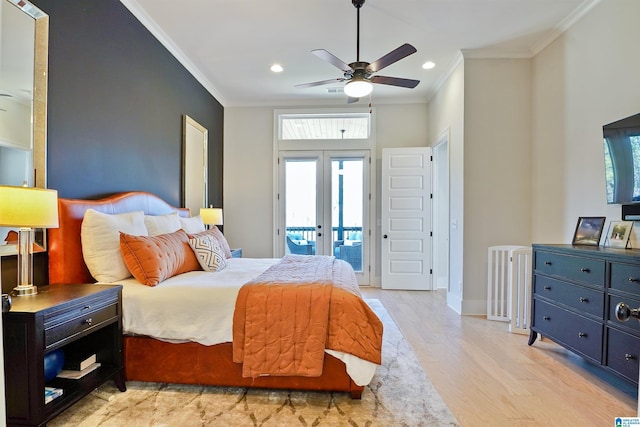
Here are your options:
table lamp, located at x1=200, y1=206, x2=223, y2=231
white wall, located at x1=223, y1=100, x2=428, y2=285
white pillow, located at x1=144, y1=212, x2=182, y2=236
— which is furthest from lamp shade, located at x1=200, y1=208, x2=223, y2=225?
white wall, located at x1=223, y1=100, x2=428, y2=285

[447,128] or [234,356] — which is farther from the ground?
[447,128]

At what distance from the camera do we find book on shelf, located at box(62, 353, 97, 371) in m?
1.97

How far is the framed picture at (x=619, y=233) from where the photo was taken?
250 cm

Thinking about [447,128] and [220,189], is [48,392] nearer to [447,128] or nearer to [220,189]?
[220,189]

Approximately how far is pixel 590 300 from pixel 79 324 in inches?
A: 131

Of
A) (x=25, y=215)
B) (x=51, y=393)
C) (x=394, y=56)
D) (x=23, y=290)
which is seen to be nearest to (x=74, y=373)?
(x=51, y=393)

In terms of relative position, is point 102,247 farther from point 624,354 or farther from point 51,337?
point 624,354

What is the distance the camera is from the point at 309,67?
4230 millimetres

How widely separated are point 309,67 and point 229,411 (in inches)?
152

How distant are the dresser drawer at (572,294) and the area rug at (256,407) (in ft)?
4.22

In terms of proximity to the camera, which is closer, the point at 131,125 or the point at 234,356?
the point at 234,356

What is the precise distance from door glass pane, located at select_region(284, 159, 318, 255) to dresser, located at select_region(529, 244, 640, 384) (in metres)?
3.36

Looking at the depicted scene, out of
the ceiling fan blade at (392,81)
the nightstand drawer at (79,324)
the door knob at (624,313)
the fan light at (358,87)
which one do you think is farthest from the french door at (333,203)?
the door knob at (624,313)

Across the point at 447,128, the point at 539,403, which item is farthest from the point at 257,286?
the point at 447,128
